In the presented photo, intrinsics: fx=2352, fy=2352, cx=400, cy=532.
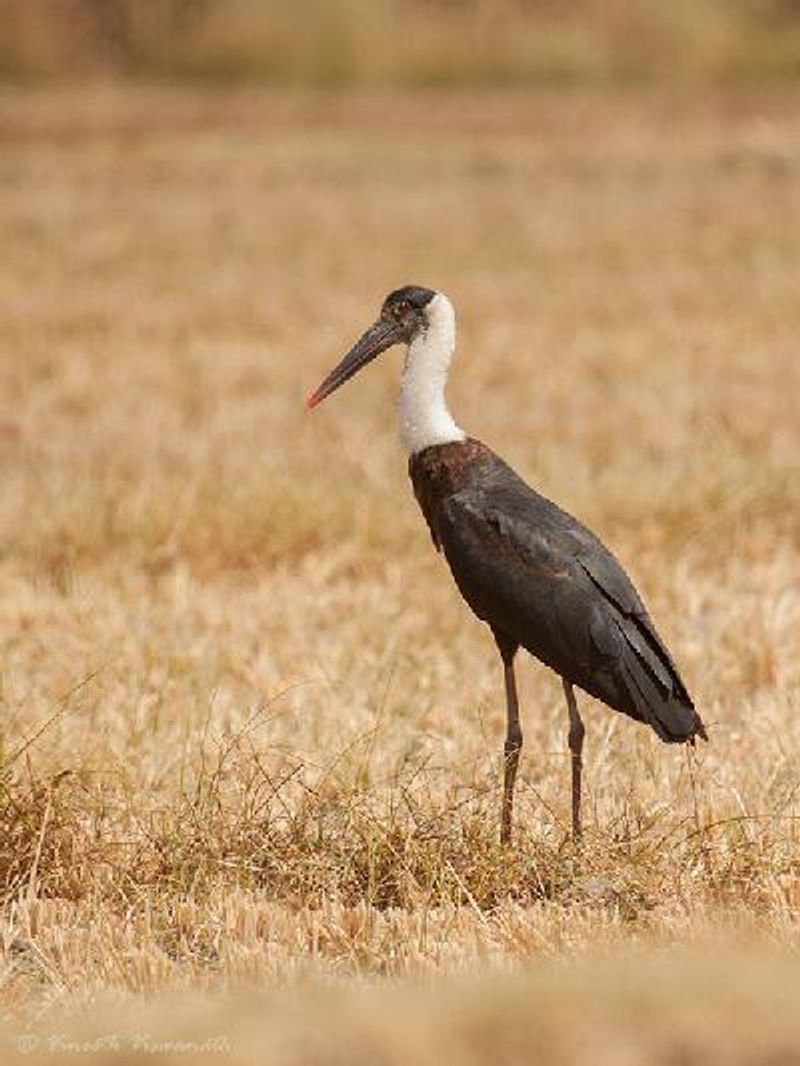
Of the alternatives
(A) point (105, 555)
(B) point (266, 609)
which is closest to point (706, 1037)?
(B) point (266, 609)

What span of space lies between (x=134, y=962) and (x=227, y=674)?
260 centimetres

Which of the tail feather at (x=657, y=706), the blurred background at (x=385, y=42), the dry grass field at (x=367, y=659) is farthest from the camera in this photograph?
the blurred background at (x=385, y=42)

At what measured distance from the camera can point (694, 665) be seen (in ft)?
22.9

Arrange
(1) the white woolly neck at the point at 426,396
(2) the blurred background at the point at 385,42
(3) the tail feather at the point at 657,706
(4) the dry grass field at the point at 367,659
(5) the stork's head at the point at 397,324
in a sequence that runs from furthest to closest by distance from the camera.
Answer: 1. (2) the blurred background at the point at 385,42
2. (5) the stork's head at the point at 397,324
3. (1) the white woolly neck at the point at 426,396
4. (3) the tail feather at the point at 657,706
5. (4) the dry grass field at the point at 367,659

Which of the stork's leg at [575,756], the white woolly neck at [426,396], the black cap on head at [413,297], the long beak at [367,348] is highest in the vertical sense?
the black cap on head at [413,297]

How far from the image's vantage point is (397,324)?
18.0 ft

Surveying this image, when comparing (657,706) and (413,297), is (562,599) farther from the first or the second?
(413,297)

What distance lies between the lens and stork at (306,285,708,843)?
493 cm

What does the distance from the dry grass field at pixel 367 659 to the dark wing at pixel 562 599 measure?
271 mm

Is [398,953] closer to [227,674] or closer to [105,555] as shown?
[227,674]

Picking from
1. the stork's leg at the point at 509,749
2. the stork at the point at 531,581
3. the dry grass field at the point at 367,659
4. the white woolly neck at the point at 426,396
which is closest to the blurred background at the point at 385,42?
the dry grass field at the point at 367,659

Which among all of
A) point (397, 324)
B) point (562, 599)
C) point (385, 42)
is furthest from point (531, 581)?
point (385, 42)

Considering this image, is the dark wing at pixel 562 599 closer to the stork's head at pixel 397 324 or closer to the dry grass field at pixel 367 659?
the dry grass field at pixel 367 659

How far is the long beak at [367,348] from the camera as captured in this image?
548 cm
